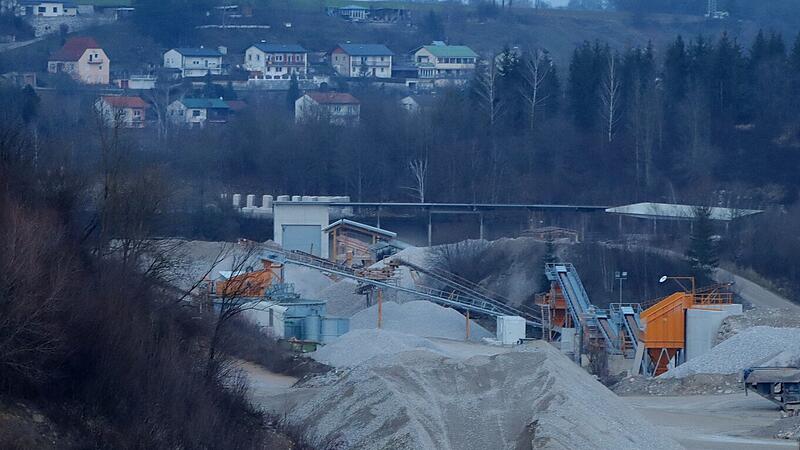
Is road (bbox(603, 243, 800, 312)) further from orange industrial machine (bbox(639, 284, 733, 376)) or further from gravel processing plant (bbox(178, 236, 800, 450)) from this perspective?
orange industrial machine (bbox(639, 284, 733, 376))

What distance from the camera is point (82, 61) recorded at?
68.4 m

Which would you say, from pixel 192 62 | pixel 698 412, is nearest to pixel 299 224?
pixel 698 412

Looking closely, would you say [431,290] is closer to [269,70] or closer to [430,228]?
[430,228]

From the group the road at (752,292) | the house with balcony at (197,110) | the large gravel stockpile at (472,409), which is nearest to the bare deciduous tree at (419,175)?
the road at (752,292)

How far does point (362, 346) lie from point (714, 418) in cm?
642

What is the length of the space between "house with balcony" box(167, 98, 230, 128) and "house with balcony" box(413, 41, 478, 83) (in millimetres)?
15718

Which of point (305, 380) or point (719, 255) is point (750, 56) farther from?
point (305, 380)

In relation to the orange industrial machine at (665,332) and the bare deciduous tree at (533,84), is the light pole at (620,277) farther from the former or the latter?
the bare deciduous tree at (533,84)

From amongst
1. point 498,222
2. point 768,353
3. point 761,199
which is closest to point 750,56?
point 761,199

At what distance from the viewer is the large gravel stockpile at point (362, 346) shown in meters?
24.9

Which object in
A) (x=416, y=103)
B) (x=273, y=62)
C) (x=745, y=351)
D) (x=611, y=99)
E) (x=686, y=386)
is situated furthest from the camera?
(x=273, y=62)

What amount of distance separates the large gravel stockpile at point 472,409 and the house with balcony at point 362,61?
58244 mm

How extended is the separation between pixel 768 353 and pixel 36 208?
46.2ft

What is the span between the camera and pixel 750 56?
164 feet
